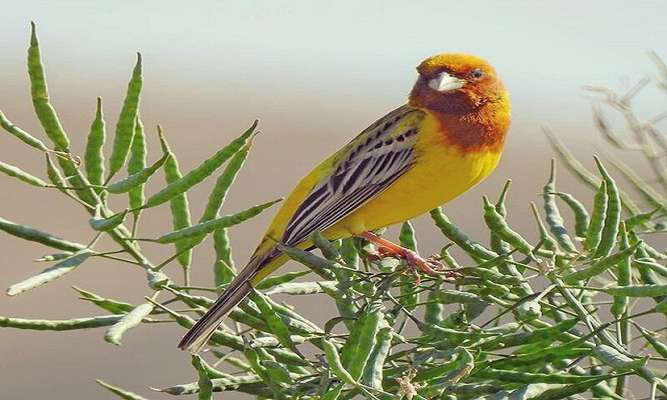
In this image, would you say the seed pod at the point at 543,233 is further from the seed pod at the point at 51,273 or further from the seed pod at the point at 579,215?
the seed pod at the point at 51,273

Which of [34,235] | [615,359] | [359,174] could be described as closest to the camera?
[615,359]

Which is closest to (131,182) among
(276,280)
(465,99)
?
(276,280)

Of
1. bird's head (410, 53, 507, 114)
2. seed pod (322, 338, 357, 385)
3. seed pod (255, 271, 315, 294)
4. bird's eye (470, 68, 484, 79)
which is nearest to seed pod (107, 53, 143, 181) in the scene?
seed pod (255, 271, 315, 294)

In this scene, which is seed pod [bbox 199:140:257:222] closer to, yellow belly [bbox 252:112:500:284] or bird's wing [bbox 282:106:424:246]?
bird's wing [bbox 282:106:424:246]

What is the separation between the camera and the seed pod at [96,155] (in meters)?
2.75

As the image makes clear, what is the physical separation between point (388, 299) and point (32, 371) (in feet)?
56.5

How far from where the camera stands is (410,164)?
14.1ft

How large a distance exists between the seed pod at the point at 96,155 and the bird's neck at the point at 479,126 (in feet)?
5.41

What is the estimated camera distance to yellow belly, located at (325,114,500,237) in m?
4.11

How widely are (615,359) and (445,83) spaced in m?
2.36

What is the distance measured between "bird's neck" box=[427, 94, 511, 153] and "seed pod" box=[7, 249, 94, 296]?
6.39 feet

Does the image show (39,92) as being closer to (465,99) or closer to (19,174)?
(19,174)

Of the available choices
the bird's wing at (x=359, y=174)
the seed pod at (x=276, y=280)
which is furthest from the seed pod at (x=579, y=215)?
the bird's wing at (x=359, y=174)

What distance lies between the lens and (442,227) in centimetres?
285
